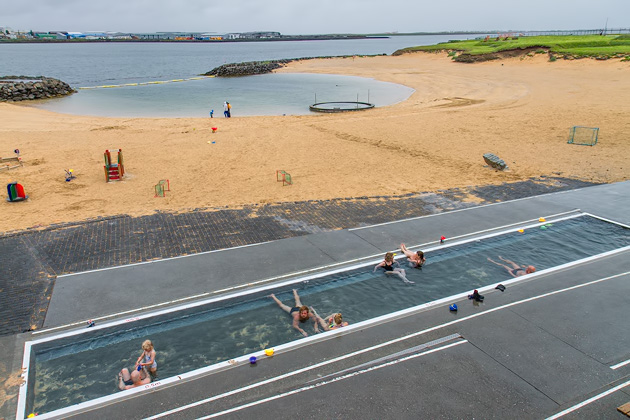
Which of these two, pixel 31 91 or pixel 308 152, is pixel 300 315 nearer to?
pixel 308 152

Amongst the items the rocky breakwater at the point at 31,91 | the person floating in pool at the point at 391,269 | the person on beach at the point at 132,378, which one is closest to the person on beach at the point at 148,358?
the person on beach at the point at 132,378

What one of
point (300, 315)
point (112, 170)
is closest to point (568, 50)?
point (112, 170)

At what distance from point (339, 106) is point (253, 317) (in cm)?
3558

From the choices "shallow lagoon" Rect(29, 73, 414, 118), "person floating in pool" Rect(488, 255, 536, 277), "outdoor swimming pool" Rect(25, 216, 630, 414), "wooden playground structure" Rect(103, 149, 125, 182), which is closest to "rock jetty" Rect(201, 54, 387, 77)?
"shallow lagoon" Rect(29, 73, 414, 118)

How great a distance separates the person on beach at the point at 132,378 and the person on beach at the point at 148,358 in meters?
0.11

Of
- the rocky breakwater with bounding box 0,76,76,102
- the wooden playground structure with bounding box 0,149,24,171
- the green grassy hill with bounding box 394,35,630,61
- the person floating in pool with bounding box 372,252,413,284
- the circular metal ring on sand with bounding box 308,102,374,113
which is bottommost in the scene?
the person floating in pool with bounding box 372,252,413,284

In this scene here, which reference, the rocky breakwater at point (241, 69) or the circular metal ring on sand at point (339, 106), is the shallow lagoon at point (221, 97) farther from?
the rocky breakwater at point (241, 69)

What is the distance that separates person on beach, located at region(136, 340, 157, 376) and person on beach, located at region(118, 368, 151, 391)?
11 cm

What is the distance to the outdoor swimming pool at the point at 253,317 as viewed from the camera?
727 centimetres

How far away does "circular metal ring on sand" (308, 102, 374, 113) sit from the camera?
38.9 meters

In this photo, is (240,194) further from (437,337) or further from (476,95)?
(476,95)

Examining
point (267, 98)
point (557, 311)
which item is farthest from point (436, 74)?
point (557, 311)

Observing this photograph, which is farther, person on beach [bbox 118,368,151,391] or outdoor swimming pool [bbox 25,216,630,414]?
outdoor swimming pool [bbox 25,216,630,414]

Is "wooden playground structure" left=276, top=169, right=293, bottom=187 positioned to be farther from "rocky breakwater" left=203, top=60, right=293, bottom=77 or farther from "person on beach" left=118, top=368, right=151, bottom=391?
"rocky breakwater" left=203, top=60, right=293, bottom=77
